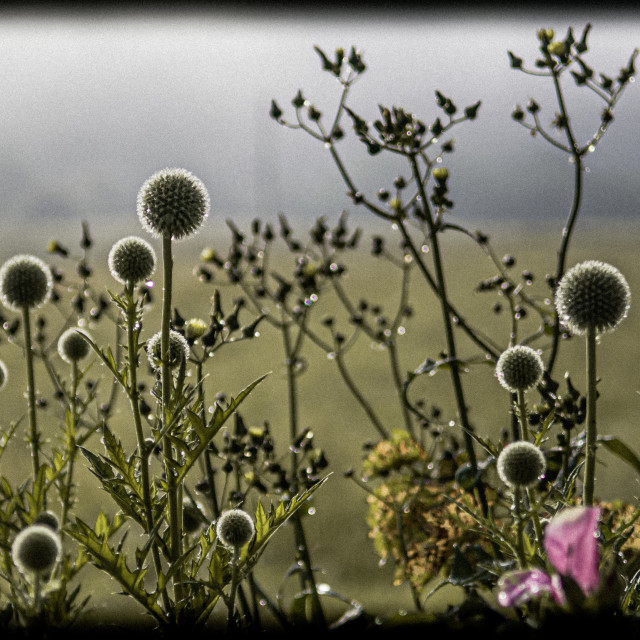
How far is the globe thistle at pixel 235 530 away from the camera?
2.14 feet

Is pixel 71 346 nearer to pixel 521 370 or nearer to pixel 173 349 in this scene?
pixel 173 349

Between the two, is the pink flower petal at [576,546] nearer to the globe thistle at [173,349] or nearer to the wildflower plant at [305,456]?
the wildflower plant at [305,456]

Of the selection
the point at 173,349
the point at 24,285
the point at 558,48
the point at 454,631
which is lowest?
the point at 454,631

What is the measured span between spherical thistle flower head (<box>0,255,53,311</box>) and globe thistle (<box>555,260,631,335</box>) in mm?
553

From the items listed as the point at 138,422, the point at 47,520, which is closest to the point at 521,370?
the point at 138,422

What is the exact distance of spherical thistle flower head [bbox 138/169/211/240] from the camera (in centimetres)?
66

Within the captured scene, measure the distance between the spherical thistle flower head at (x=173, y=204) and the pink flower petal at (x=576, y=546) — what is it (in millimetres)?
405

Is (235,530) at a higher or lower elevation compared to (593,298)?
lower

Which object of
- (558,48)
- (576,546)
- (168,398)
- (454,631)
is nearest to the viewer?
(576,546)

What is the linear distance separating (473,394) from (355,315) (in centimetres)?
63

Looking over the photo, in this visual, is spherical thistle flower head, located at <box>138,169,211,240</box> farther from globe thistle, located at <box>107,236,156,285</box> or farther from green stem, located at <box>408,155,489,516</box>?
green stem, located at <box>408,155,489,516</box>

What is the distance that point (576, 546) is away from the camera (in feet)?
1.31

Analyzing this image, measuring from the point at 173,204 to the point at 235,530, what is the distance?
294mm

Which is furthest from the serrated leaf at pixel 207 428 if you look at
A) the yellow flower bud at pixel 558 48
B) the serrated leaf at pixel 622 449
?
the yellow flower bud at pixel 558 48
